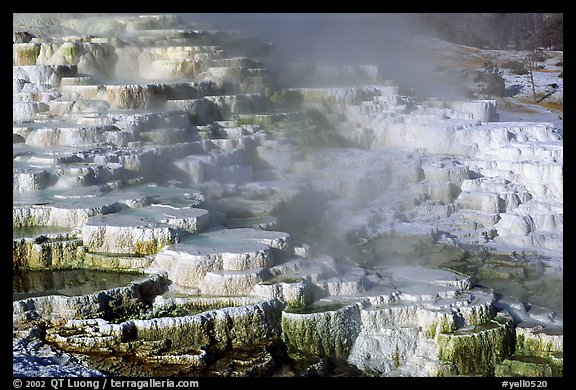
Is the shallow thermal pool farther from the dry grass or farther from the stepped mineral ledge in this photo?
the dry grass

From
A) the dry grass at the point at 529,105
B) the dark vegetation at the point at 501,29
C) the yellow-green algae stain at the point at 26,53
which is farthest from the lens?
the dark vegetation at the point at 501,29

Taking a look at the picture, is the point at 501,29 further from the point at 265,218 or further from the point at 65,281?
the point at 65,281

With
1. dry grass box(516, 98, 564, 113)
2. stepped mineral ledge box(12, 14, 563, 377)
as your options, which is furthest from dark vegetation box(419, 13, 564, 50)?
stepped mineral ledge box(12, 14, 563, 377)

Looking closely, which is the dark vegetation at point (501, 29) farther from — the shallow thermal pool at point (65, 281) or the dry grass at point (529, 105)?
the shallow thermal pool at point (65, 281)

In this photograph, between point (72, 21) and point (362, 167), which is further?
point (72, 21)

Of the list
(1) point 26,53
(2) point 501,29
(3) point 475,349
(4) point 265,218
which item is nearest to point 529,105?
(2) point 501,29

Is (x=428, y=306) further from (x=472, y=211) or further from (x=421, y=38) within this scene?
(x=421, y=38)

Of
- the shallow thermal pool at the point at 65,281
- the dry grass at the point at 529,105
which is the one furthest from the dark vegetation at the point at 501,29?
the shallow thermal pool at the point at 65,281

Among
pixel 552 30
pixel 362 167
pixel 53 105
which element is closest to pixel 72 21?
pixel 53 105
